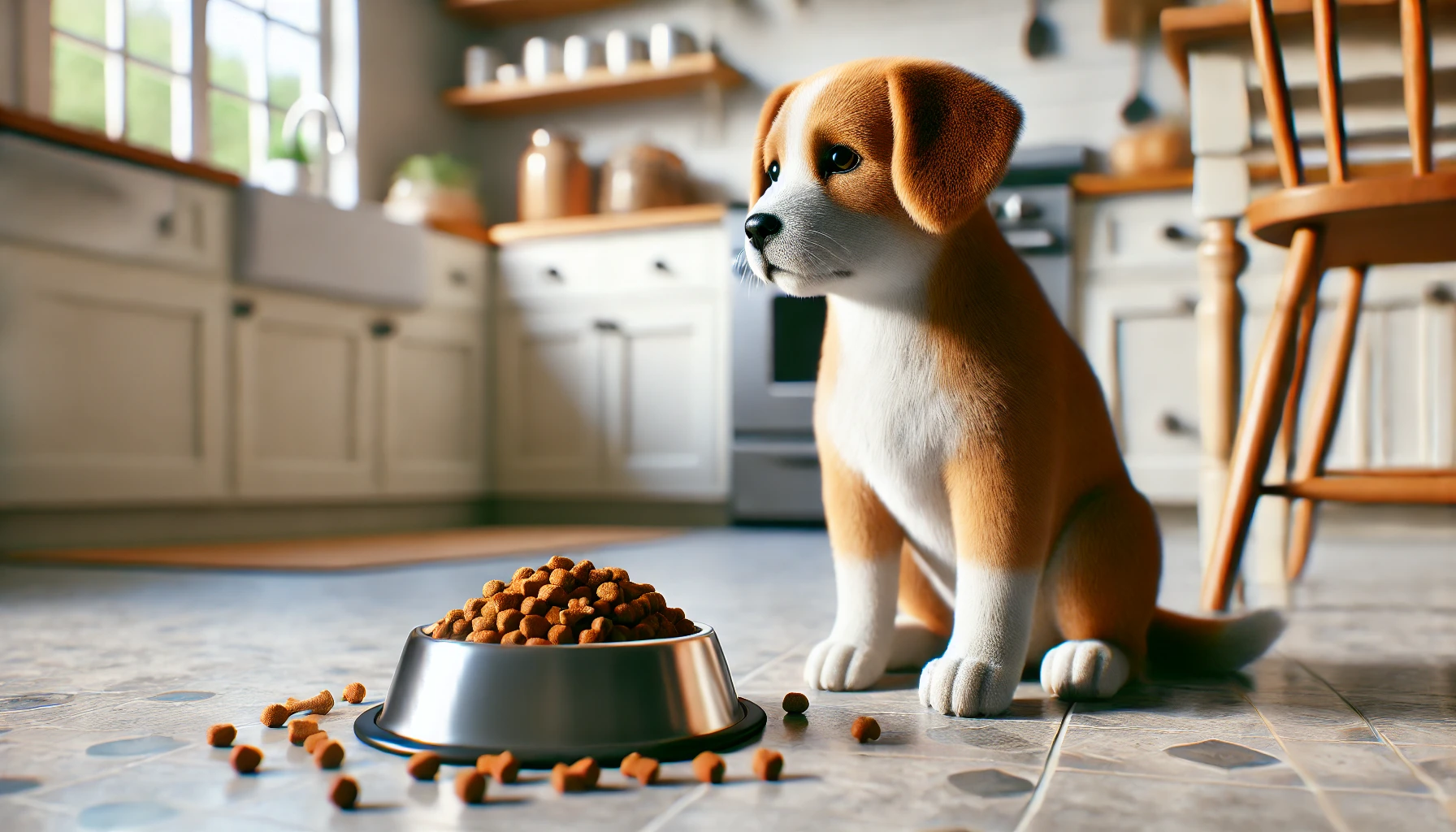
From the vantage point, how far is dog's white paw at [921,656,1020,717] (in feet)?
3.04

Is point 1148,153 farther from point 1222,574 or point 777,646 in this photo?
point 777,646

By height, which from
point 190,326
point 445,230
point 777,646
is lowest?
point 777,646

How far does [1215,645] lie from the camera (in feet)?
3.72

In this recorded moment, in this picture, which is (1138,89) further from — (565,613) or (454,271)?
(565,613)

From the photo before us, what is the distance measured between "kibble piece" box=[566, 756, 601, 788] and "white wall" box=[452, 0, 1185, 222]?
137 inches

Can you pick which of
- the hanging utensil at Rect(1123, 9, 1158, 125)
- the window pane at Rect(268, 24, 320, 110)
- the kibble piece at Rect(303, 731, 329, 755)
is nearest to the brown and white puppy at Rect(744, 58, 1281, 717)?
the kibble piece at Rect(303, 731, 329, 755)

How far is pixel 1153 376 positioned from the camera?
3102 millimetres

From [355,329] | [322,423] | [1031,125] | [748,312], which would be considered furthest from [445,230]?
[1031,125]

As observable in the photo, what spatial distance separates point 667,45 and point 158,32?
65.0 inches

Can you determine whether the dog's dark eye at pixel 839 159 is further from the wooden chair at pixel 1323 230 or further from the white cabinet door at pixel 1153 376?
the white cabinet door at pixel 1153 376

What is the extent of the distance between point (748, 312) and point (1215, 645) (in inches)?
96.3

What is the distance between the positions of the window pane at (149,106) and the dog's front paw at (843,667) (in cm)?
306

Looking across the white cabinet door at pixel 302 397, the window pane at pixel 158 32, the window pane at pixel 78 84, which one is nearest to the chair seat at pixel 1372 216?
the white cabinet door at pixel 302 397

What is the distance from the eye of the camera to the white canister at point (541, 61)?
4215 mm
